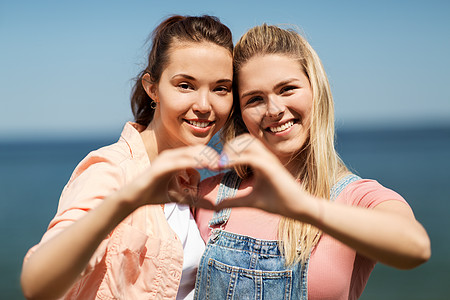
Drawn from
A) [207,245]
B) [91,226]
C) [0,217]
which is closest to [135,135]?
[207,245]

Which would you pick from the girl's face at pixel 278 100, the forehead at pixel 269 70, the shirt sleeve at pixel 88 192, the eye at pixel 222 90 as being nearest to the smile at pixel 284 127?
the girl's face at pixel 278 100

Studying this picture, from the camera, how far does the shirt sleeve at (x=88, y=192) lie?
2.18m

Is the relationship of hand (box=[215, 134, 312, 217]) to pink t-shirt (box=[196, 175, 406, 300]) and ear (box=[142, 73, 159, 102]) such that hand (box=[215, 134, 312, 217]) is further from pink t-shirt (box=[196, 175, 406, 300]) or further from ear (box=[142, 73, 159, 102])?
ear (box=[142, 73, 159, 102])

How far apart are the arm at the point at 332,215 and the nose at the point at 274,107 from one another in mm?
1225

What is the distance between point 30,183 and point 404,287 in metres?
25.1

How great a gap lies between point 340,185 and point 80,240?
5.31ft

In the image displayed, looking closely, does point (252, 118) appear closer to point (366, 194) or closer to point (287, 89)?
point (287, 89)

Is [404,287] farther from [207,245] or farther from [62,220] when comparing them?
[62,220]

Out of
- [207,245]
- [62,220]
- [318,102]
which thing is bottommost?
[207,245]

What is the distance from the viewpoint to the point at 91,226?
1895mm

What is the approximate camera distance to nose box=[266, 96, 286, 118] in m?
2.98

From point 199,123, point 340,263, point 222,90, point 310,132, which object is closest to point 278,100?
point 310,132

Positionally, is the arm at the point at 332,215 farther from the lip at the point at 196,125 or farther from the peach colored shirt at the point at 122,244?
the lip at the point at 196,125

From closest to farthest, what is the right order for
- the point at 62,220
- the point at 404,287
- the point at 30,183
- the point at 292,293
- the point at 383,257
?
the point at 383,257
the point at 62,220
the point at 292,293
the point at 404,287
the point at 30,183
